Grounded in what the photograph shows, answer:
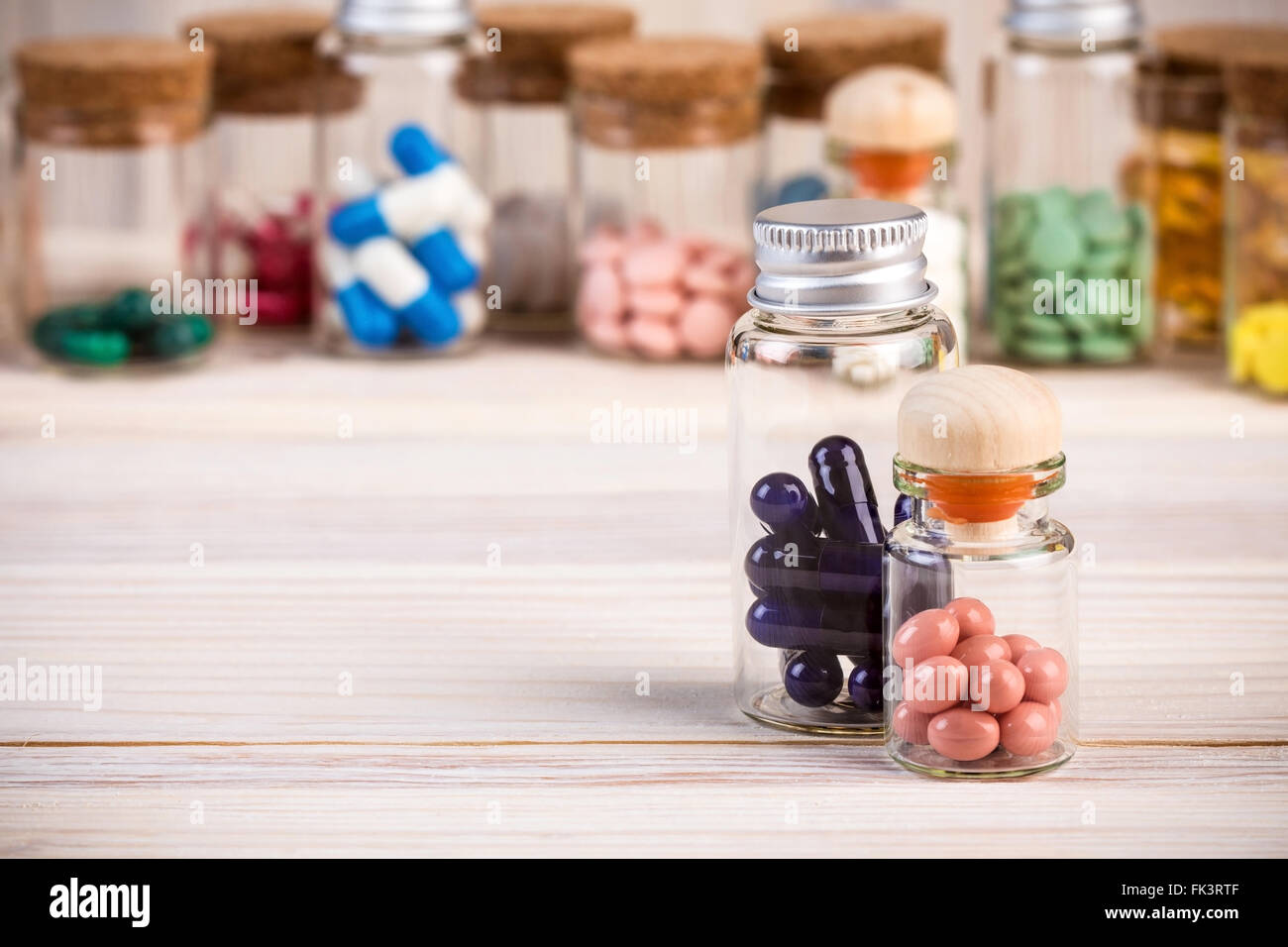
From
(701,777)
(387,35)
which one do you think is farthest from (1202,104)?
(701,777)

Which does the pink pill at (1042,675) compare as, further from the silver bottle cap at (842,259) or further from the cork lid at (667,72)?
the cork lid at (667,72)

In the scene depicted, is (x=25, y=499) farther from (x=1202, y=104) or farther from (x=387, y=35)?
(x=1202, y=104)

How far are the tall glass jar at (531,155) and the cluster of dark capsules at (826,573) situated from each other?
0.78m

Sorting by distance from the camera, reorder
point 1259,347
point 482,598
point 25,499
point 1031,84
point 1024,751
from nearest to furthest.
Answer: point 1024,751
point 482,598
point 25,499
point 1259,347
point 1031,84

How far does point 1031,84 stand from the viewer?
1.50m

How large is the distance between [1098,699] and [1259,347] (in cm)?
57

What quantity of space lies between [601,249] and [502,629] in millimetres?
584

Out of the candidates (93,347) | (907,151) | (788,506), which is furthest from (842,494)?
(93,347)

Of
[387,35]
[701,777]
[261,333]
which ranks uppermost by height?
[387,35]

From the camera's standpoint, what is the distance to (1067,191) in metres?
1.48

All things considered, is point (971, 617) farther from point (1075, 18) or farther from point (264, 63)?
point (264, 63)

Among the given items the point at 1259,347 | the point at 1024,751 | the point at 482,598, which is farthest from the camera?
the point at 1259,347

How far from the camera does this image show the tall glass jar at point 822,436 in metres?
0.81

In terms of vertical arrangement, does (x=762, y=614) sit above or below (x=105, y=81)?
below
